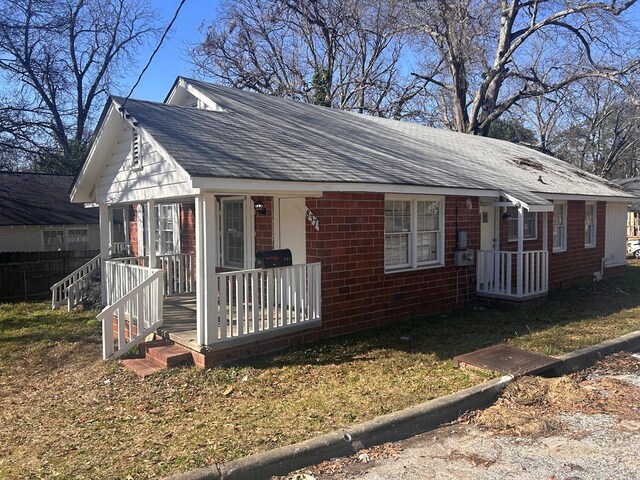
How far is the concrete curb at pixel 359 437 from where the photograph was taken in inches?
159

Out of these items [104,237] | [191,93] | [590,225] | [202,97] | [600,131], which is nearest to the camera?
[104,237]

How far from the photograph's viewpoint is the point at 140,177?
8.45 m

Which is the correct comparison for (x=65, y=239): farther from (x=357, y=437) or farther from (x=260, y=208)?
(x=357, y=437)

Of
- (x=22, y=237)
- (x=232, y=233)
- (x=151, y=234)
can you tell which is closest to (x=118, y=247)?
(x=232, y=233)

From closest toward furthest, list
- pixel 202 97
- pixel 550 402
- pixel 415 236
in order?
pixel 550 402, pixel 415 236, pixel 202 97

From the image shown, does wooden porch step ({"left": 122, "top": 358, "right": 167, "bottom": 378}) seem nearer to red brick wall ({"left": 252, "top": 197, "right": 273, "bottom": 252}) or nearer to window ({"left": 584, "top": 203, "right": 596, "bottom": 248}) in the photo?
red brick wall ({"left": 252, "top": 197, "right": 273, "bottom": 252})

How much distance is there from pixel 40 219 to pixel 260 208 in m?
14.3

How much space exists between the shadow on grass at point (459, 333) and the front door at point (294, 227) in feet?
5.55

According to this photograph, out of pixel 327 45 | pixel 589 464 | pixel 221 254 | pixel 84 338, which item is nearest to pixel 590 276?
pixel 221 254

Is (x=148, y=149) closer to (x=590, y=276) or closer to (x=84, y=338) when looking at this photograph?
(x=84, y=338)

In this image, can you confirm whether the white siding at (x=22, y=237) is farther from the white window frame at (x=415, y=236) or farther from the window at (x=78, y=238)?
the white window frame at (x=415, y=236)

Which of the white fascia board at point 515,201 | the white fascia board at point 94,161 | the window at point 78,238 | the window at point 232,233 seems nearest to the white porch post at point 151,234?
the white fascia board at point 94,161

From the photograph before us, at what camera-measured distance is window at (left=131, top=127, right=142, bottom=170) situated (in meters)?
8.49

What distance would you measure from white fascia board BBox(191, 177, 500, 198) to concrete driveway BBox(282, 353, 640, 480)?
3.55 meters
